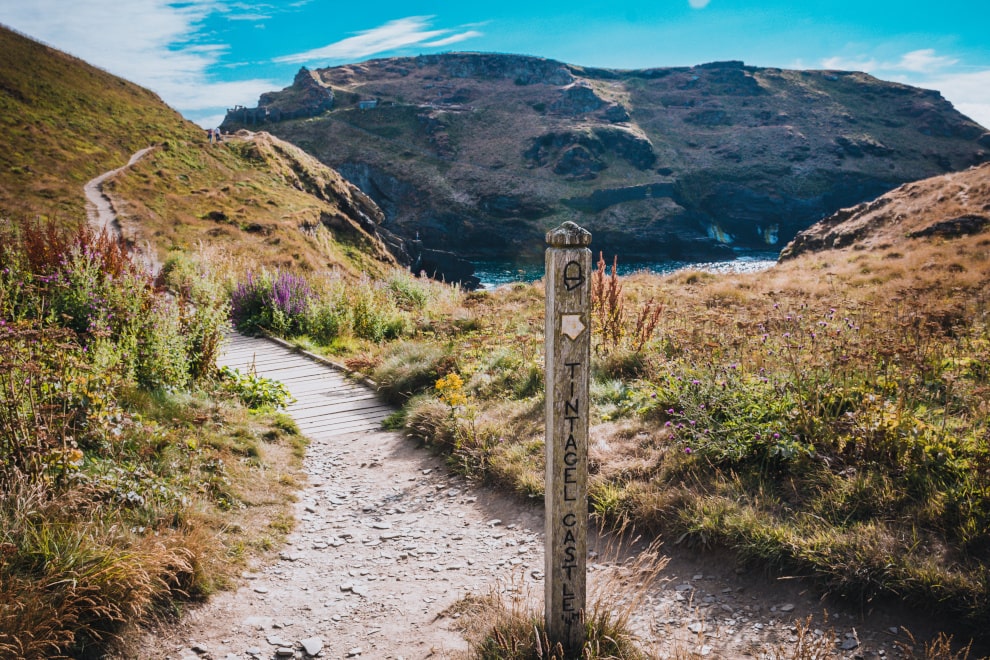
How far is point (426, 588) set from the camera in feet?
13.1

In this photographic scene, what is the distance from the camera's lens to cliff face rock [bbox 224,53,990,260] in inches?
4355

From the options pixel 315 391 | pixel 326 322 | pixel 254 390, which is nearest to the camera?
pixel 254 390

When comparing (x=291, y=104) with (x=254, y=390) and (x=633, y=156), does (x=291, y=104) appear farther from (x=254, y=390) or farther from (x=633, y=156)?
(x=254, y=390)

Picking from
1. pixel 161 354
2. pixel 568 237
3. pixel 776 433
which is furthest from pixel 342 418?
pixel 568 237

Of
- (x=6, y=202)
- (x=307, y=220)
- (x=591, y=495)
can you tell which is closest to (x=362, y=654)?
(x=591, y=495)

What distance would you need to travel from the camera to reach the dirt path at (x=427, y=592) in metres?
3.20

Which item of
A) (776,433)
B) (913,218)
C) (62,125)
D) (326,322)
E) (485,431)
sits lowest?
(485,431)

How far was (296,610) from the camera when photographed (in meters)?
3.69

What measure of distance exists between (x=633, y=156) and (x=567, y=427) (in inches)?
5542

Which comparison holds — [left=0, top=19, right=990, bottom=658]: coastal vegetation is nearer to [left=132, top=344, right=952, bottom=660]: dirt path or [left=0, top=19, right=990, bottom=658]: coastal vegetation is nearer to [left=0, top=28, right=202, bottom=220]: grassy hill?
[left=132, top=344, right=952, bottom=660]: dirt path

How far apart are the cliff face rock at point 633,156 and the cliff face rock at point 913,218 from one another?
73.7 metres

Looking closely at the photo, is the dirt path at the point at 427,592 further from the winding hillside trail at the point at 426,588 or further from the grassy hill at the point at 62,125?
the grassy hill at the point at 62,125

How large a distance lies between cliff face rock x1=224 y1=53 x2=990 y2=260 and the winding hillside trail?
9710 centimetres

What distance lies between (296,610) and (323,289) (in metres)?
9.78
